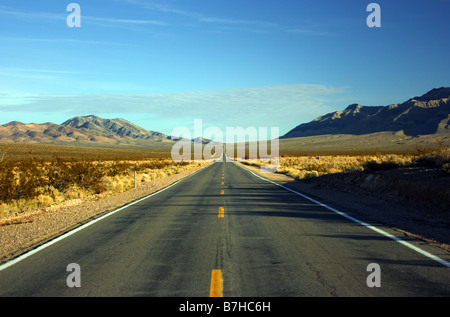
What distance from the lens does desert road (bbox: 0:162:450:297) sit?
4664mm

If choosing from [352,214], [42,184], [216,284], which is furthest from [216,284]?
[42,184]

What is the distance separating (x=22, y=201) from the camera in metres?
14.1

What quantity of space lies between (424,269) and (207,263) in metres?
3.43

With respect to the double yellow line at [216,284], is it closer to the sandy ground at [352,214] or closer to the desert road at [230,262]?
the desert road at [230,262]

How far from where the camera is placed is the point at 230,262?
5.88 meters

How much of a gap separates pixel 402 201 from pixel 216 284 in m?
11.0

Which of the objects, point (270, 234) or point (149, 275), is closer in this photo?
point (149, 275)

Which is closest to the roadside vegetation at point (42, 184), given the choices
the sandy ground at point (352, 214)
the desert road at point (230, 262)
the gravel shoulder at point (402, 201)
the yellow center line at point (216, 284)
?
the sandy ground at point (352, 214)

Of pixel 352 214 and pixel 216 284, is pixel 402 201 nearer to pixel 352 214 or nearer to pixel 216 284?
pixel 352 214

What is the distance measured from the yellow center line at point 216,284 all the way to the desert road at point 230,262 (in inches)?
0.5

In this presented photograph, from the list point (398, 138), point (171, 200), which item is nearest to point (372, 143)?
point (398, 138)

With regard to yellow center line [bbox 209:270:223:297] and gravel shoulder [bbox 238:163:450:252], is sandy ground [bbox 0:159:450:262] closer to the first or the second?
gravel shoulder [bbox 238:163:450:252]

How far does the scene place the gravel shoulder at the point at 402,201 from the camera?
8.81 metres
